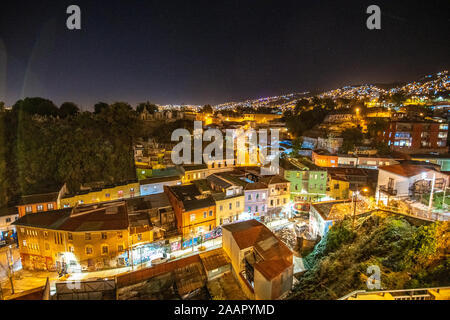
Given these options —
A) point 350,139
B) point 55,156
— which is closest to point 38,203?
point 55,156

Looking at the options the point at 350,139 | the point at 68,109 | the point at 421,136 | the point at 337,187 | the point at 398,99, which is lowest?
the point at 337,187

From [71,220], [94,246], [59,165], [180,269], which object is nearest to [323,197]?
[180,269]

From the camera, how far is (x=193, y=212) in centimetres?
1541

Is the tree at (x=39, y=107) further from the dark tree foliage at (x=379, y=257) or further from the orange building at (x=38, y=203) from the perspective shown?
the dark tree foliage at (x=379, y=257)

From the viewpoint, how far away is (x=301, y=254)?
13.0 meters

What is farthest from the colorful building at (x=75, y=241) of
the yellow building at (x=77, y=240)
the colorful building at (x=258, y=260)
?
the colorful building at (x=258, y=260)

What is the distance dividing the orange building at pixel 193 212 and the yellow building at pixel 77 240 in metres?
2.27

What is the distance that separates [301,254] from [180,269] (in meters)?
6.91

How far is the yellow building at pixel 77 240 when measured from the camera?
43.1 feet

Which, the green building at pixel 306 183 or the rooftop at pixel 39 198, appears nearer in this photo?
the rooftop at pixel 39 198

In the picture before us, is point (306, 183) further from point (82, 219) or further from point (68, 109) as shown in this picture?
point (68, 109)

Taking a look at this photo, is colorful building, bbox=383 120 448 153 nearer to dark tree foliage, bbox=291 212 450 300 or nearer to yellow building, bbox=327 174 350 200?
yellow building, bbox=327 174 350 200

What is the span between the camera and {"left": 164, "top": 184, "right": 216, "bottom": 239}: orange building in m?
15.2

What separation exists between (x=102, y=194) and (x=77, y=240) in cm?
666
